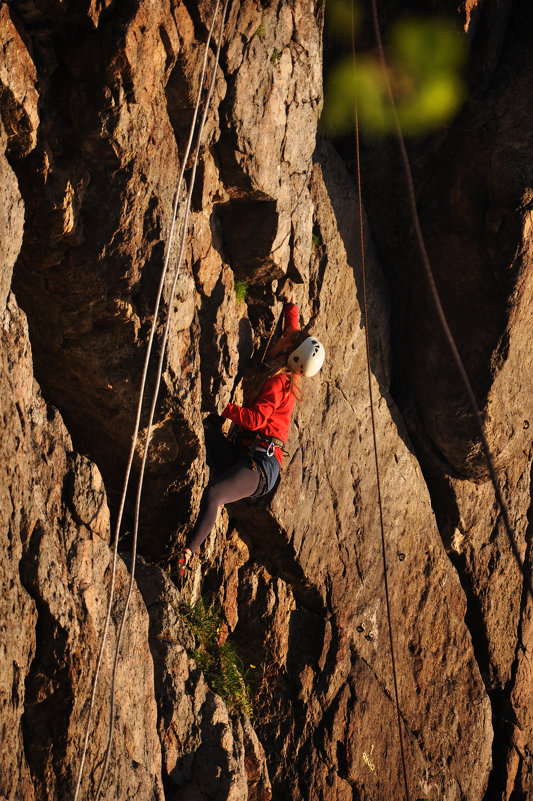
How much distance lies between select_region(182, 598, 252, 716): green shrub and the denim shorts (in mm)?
1247

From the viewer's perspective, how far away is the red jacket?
24.2ft

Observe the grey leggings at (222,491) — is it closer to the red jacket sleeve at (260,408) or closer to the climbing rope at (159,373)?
the red jacket sleeve at (260,408)

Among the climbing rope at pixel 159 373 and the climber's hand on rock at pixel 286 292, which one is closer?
the climbing rope at pixel 159 373

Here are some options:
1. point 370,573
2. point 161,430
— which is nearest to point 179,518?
point 161,430

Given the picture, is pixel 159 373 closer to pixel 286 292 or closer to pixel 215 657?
pixel 286 292

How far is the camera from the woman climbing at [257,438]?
727 cm

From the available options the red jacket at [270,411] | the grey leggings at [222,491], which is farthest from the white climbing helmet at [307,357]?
the grey leggings at [222,491]

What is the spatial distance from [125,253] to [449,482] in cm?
558

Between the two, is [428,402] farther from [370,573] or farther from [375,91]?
[375,91]

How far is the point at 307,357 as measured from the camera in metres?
7.61

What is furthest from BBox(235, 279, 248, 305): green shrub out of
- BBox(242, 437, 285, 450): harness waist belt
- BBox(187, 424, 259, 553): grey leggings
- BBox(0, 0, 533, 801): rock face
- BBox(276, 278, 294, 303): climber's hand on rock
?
BBox(242, 437, 285, 450): harness waist belt

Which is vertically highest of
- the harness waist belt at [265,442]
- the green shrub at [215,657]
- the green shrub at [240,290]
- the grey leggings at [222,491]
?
the green shrub at [240,290]

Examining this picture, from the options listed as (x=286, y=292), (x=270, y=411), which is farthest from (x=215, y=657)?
(x=286, y=292)

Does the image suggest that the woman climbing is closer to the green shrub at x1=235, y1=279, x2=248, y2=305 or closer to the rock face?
the rock face
